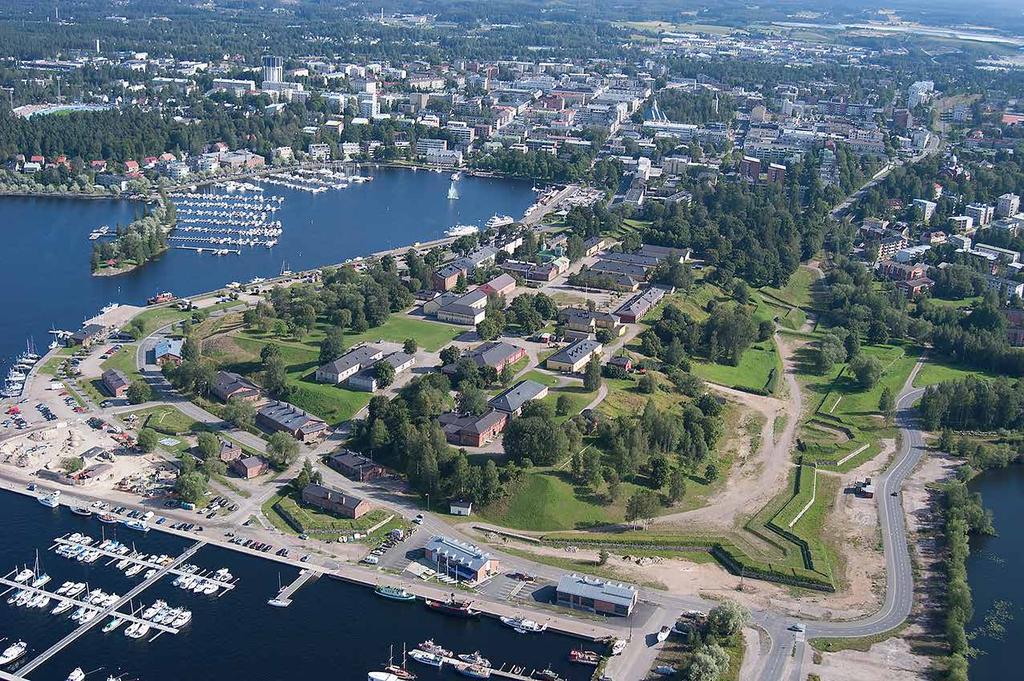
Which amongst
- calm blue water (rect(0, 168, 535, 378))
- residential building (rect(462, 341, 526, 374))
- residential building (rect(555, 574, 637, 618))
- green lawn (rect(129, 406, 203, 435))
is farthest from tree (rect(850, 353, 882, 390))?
calm blue water (rect(0, 168, 535, 378))

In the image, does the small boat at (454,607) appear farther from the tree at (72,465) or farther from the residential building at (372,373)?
the residential building at (372,373)

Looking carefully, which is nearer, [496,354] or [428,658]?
[428,658]

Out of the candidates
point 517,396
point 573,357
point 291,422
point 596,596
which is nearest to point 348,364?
point 291,422

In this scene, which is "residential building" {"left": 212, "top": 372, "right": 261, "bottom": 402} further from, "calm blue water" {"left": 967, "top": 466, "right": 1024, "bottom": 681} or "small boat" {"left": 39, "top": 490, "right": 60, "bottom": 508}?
"calm blue water" {"left": 967, "top": 466, "right": 1024, "bottom": 681}

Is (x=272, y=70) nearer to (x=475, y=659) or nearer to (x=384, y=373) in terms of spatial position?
(x=384, y=373)

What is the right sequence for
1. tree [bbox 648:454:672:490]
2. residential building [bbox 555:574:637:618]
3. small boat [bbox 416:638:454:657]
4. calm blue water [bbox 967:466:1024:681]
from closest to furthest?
1. small boat [bbox 416:638:454:657]
2. calm blue water [bbox 967:466:1024:681]
3. residential building [bbox 555:574:637:618]
4. tree [bbox 648:454:672:490]

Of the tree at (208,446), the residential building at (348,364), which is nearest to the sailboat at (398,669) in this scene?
the tree at (208,446)
